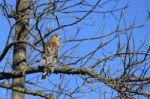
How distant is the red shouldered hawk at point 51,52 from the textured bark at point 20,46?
355mm

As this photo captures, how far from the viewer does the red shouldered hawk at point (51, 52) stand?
8.53 m

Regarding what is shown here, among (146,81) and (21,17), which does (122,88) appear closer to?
(146,81)

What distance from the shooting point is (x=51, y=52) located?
9.10 meters

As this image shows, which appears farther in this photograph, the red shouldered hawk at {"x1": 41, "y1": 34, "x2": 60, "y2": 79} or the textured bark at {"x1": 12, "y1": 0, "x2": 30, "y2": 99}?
the textured bark at {"x1": 12, "y1": 0, "x2": 30, "y2": 99}

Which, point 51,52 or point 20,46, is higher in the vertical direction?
point 20,46

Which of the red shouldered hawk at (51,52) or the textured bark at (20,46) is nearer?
the red shouldered hawk at (51,52)

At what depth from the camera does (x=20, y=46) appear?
30.3 feet

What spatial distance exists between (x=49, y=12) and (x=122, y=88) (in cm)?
152

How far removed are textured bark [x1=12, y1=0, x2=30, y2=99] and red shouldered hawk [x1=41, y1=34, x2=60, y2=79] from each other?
355 millimetres

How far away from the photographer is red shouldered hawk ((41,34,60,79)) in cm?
853

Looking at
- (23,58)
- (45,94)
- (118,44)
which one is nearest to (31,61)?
(23,58)

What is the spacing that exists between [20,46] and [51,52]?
511mm

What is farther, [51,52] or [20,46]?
[20,46]

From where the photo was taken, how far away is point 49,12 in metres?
8.48
